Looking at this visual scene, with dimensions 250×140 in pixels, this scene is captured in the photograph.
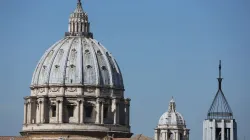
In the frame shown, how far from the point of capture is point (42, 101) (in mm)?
176375

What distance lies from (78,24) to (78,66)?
8264mm

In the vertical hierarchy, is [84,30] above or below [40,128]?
above

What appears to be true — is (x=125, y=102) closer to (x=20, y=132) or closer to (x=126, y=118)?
(x=126, y=118)

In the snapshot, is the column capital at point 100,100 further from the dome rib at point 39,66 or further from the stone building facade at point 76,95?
the dome rib at point 39,66

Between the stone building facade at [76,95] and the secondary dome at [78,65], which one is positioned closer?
the stone building facade at [76,95]

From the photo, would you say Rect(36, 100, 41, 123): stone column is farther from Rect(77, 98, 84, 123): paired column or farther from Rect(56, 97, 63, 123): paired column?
Rect(77, 98, 84, 123): paired column

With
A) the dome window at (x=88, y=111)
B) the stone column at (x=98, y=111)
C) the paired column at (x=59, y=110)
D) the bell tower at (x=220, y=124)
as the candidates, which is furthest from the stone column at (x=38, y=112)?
the bell tower at (x=220, y=124)

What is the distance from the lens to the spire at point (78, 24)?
18062cm

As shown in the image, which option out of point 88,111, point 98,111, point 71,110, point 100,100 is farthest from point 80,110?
point 100,100

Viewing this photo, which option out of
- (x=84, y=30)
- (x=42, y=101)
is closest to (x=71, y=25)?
(x=84, y=30)

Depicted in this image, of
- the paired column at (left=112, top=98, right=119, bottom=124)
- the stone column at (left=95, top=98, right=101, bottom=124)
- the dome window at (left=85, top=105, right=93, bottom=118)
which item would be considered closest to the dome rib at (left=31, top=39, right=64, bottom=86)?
the dome window at (left=85, top=105, right=93, bottom=118)

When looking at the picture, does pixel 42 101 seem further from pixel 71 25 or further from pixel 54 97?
pixel 71 25

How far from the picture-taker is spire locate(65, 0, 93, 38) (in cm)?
18062

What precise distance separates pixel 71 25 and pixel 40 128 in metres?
17.8
